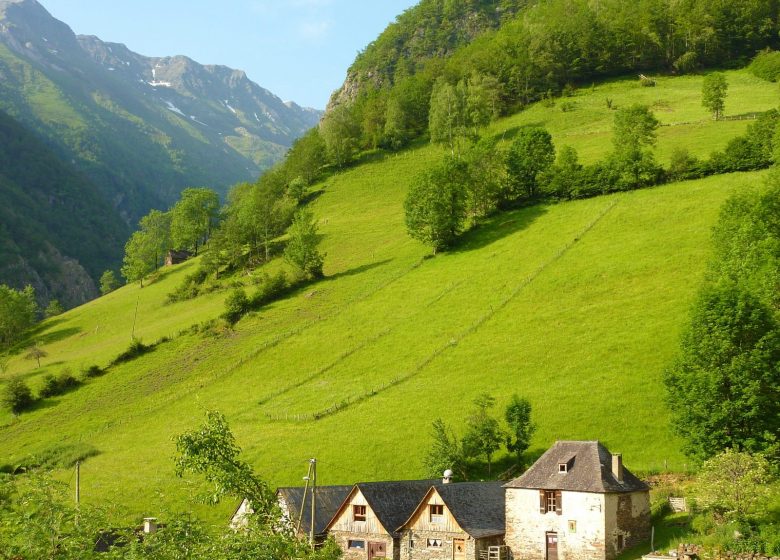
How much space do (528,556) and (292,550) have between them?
26.8 m

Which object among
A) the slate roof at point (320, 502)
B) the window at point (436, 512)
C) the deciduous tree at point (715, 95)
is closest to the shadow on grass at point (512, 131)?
the deciduous tree at point (715, 95)

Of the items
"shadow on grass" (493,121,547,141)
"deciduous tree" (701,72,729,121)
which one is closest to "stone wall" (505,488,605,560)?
"deciduous tree" (701,72,729,121)

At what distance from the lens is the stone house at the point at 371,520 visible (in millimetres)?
52281

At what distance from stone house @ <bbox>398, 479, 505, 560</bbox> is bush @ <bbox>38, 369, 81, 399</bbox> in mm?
62896

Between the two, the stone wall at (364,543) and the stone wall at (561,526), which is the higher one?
the stone wall at (561,526)

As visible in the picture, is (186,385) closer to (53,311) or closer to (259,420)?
(259,420)

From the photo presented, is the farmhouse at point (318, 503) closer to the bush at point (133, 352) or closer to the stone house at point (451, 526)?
the stone house at point (451, 526)

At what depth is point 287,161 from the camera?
565ft

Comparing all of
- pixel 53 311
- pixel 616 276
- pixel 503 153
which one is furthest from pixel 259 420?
pixel 53 311

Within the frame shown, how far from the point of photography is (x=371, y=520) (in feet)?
172

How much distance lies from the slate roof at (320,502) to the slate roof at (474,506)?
5192mm

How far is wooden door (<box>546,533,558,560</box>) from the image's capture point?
4822cm

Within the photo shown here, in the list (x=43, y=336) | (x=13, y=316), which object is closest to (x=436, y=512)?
(x=43, y=336)

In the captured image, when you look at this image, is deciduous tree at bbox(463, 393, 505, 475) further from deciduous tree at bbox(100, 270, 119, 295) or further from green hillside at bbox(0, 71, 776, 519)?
deciduous tree at bbox(100, 270, 119, 295)
